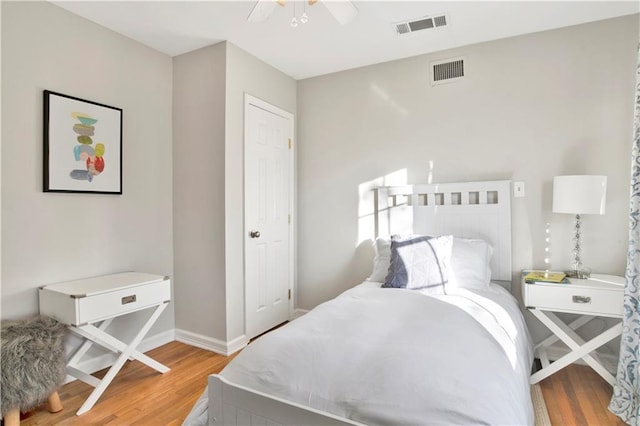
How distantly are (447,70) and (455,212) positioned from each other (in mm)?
1224

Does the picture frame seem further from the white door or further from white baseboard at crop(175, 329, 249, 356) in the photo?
white baseboard at crop(175, 329, 249, 356)

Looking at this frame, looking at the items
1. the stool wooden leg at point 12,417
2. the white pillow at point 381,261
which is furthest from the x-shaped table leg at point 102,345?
the white pillow at point 381,261

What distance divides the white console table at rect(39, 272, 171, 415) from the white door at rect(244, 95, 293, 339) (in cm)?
83

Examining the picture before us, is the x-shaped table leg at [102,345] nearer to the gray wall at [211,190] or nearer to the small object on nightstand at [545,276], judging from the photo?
the gray wall at [211,190]

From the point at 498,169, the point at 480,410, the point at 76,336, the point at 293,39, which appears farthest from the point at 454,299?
the point at 76,336

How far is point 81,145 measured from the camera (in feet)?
8.25

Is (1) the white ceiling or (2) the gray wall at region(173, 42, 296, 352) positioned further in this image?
(2) the gray wall at region(173, 42, 296, 352)

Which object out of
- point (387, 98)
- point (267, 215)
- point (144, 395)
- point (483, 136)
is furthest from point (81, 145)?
point (483, 136)

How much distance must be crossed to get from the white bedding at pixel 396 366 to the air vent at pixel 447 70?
2015 mm

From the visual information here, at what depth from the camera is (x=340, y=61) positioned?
10.8 ft

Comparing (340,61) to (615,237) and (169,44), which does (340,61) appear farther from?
(615,237)

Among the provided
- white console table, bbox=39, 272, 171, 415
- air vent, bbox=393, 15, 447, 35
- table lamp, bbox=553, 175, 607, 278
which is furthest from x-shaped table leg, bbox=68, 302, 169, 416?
table lamp, bbox=553, 175, 607, 278

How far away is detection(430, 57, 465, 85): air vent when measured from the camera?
3.01 metres

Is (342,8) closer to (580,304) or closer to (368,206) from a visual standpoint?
(368,206)
